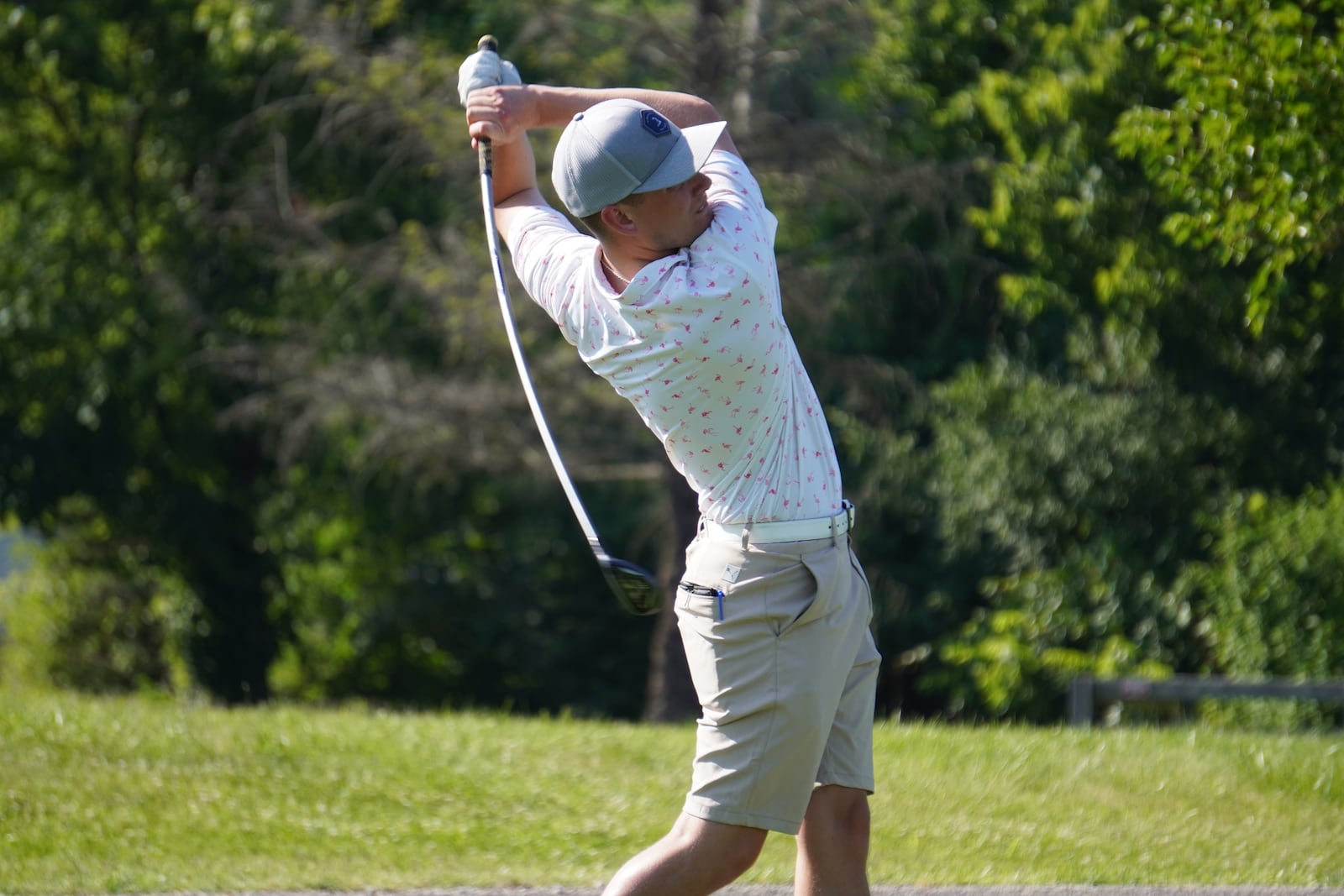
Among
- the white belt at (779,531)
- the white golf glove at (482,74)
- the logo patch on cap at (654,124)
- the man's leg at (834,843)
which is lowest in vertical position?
the man's leg at (834,843)

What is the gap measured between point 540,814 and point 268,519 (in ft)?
41.1

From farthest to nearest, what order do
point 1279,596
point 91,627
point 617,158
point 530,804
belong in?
point 91,627 → point 1279,596 → point 530,804 → point 617,158

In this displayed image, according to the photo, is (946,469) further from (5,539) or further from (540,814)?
(5,539)

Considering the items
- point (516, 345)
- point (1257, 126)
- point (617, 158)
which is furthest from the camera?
point (1257, 126)

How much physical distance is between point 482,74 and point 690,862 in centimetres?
187

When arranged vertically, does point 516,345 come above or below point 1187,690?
above

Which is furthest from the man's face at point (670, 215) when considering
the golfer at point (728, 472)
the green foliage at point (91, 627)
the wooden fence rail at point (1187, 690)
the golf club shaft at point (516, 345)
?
the green foliage at point (91, 627)

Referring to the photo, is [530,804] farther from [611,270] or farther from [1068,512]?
[1068,512]

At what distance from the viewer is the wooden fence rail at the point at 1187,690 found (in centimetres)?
805

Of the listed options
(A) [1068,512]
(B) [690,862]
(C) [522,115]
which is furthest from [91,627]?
(B) [690,862]

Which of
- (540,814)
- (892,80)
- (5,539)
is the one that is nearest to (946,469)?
(892,80)

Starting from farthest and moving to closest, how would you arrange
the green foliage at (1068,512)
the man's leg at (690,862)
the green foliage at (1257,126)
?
the green foliage at (1068,512), the green foliage at (1257,126), the man's leg at (690,862)

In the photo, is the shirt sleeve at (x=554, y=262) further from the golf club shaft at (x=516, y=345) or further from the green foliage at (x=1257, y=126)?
the green foliage at (x=1257, y=126)

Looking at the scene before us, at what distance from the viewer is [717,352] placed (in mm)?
3012
